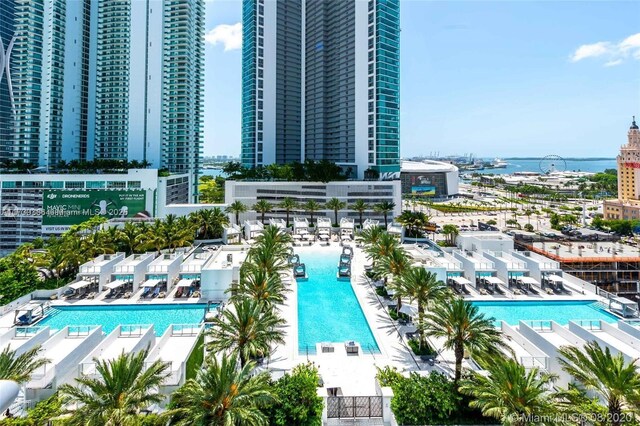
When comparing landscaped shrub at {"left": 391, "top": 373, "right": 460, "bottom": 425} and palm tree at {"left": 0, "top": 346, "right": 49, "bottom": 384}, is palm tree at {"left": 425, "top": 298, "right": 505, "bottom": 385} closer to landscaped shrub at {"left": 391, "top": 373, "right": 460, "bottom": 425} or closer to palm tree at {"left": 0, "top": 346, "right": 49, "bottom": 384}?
landscaped shrub at {"left": 391, "top": 373, "right": 460, "bottom": 425}

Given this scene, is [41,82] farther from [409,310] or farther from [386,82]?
[409,310]

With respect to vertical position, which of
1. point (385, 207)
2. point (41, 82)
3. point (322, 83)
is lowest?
point (385, 207)

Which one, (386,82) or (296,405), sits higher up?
(386,82)

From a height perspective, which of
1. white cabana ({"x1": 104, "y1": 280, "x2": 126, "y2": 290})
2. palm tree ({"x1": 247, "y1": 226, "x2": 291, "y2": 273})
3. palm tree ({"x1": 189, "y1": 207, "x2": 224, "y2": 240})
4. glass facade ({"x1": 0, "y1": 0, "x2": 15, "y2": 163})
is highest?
glass facade ({"x1": 0, "y1": 0, "x2": 15, "y2": 163})

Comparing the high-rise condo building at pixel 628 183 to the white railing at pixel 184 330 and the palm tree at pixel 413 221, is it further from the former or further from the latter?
the white railing at pixel 184 330

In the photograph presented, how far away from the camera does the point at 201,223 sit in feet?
165

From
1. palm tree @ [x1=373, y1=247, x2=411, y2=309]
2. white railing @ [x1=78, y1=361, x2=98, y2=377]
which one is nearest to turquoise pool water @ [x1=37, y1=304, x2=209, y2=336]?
white railing @ [x1=78, y1=361, x2=98, y2=377]

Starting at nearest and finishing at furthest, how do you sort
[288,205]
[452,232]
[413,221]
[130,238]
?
[130,238] → [452,232] → [413,221] → [288,205]

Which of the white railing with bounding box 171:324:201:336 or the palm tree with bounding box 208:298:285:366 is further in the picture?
the white railing with bounding box 171:324:201:336

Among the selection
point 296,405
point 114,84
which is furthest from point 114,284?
point 114,84

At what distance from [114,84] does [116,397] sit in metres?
87.5

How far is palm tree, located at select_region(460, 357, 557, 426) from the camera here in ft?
39.2

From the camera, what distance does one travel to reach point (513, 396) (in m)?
12.4

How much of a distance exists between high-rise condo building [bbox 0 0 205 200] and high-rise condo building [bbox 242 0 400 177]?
13.8 m
